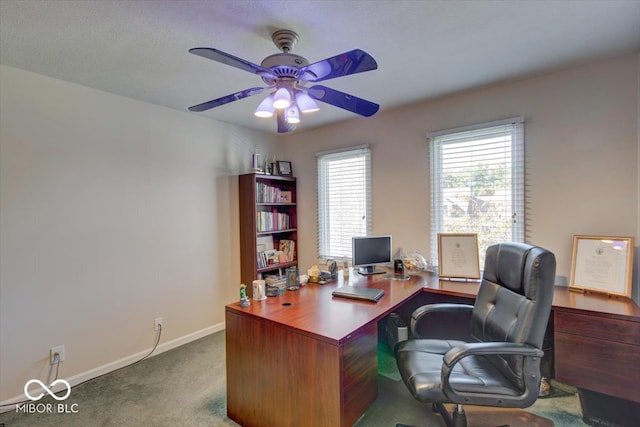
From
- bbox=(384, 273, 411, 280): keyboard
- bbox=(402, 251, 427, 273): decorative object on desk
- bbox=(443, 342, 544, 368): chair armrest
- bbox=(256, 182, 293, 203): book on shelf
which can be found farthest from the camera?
bbox=(256, 182, 293, 203): book on shelf

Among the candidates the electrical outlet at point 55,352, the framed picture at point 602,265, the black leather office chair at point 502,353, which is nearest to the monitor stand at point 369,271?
the black leather office chair at point 502,353

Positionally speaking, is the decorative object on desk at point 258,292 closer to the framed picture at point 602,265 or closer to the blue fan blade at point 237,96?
the blue fan blade at point 237,96

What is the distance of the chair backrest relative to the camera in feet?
4.88

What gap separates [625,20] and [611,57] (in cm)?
56

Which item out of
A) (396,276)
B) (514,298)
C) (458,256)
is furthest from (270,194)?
(514,298)

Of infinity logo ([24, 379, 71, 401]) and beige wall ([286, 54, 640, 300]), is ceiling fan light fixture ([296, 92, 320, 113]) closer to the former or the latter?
beige wall ([286, 54, 640, 300])

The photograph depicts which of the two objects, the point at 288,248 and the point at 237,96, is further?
the point at 288,248

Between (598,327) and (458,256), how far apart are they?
1.05m

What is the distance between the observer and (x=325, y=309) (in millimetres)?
1904

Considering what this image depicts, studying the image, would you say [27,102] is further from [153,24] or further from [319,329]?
[319,329]

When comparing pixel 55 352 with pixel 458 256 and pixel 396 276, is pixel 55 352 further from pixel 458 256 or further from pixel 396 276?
pixel 458 256

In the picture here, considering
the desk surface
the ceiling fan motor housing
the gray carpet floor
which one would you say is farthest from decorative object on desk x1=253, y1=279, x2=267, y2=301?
the ceiling fan motor housing

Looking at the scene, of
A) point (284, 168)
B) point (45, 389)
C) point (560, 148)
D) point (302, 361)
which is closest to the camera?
point (302, 361)

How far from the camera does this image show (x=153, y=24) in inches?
66.4
